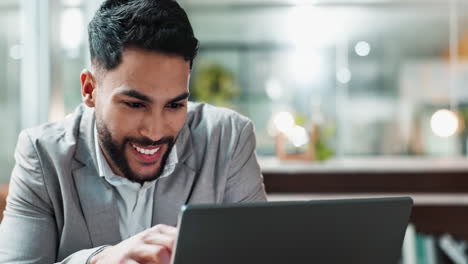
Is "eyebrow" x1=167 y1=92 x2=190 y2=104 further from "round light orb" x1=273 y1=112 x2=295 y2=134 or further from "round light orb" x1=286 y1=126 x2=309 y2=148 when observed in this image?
"round light orb" x1=273 y1=112 x2=295 y2=134

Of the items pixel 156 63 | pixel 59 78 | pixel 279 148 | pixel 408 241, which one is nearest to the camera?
pixel 156 63

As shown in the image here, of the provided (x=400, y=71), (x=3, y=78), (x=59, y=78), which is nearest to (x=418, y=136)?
(x=400, y=71)

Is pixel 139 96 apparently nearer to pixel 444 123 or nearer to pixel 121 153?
pixel 121 153

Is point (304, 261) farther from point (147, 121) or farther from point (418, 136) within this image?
point (418, 136)

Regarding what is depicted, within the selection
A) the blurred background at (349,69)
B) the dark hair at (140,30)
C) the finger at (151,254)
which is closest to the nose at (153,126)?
the dark hair at (140,30)

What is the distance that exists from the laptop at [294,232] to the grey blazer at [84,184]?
2.04 feet

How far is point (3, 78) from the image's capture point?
2766 millimetres

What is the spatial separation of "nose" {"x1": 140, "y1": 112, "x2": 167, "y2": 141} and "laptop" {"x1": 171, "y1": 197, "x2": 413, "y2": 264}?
0.48 meters

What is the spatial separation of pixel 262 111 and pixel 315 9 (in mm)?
1206

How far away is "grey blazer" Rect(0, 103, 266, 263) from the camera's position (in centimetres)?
139

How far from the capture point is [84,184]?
1.46m

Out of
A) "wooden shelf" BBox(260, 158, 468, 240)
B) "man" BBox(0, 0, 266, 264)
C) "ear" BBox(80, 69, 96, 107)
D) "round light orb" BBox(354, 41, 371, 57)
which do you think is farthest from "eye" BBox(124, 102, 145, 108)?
"round light orb" BBox(354, 41, 371, 57)

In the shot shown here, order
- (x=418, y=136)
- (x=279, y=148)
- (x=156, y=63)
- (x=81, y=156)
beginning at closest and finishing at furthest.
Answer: (x=156, y=63)
(x=81, y=156)
(x=279, y=148)
(x=418, y=136)

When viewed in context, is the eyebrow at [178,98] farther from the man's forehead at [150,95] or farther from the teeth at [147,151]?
the teeth at [147,151]
